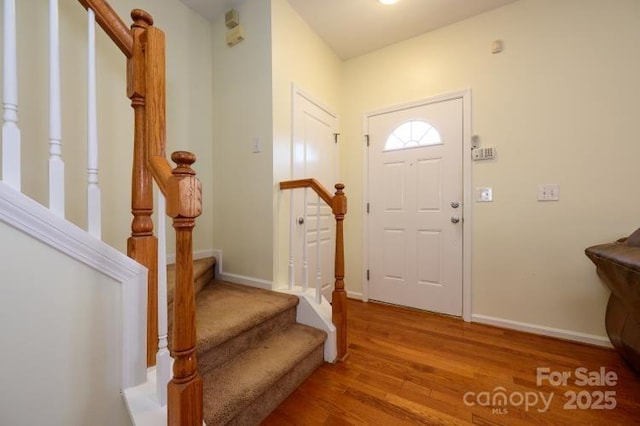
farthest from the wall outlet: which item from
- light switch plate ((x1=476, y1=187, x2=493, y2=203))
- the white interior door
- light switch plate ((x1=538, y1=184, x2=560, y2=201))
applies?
the white interior door

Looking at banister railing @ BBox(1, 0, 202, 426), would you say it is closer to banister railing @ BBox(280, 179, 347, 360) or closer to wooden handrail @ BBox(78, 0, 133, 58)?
wooden handrail @ BBox(78, 0, 133, 58)

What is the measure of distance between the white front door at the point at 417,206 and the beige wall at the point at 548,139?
0.17m

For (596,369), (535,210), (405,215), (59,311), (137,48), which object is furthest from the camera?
(405,215)

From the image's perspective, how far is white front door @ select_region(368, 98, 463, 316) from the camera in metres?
2.35

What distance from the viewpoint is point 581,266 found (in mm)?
1907

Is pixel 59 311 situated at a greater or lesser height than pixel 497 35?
lesser

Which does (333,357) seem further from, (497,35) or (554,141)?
(497,35)

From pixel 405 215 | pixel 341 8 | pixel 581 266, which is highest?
pixel 341 8

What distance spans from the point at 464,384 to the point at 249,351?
1.21 meters

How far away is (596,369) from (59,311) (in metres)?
2.67

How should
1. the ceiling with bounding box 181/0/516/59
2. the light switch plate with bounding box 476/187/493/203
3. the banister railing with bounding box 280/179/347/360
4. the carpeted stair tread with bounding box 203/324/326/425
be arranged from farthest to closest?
the light switch plate with bounding box 476/187/493/203, the ceiling with bounding box 181/0/516/59, the banister railing with bounding box 280/179/347/360, the carpeted stair tread with bounding box 203/324/326/425

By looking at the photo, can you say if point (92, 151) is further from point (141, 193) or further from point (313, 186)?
point (313, 186)

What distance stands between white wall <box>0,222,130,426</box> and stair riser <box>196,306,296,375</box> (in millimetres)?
320

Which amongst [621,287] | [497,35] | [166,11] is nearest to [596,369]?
[621,287]
